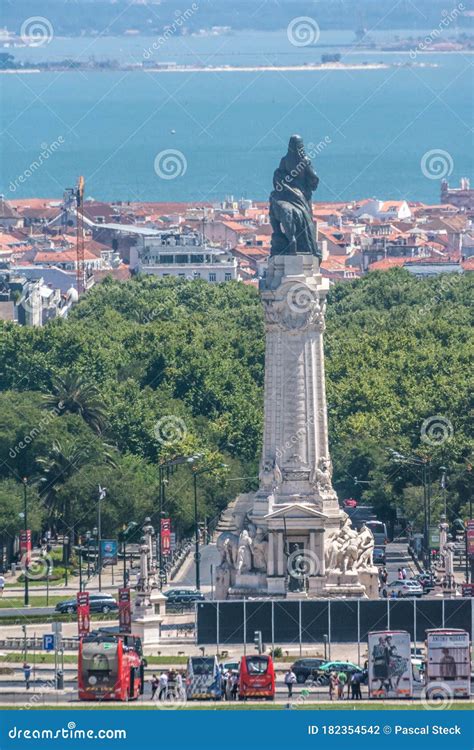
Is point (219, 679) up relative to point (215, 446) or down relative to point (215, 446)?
down

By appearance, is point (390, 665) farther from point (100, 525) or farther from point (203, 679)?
point (100, 525)

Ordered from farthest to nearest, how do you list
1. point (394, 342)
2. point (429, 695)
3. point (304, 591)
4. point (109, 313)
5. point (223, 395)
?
point (109, 313)
point (394, 342)
point (223, 395)
point (304, 591)
point (429, 695)

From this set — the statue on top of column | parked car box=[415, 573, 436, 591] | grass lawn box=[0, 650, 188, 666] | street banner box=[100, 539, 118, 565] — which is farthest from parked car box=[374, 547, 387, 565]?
grass lawn box=[0, 650, 188, 666]

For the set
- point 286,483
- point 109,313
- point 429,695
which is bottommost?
point 429,695

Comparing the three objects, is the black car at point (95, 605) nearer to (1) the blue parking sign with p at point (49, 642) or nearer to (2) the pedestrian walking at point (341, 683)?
(1) the blue parking sign with p at point (49, 642)

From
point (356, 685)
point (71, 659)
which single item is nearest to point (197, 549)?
point (71, 659)

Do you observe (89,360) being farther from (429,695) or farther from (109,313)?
(429,695)

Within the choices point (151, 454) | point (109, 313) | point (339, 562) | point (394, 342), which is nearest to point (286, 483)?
point (339, 562)
